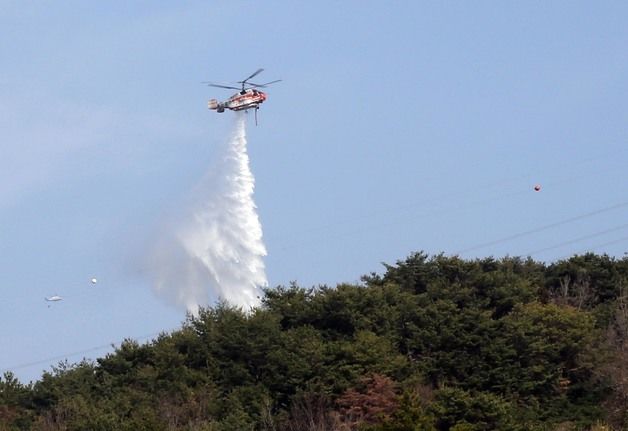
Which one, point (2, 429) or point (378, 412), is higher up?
point (2, 429)

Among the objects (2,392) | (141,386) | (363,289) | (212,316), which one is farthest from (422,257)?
(2,392)

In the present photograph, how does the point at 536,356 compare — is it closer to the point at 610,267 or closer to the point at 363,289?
the point at 363,289

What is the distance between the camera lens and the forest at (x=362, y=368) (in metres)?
49.8

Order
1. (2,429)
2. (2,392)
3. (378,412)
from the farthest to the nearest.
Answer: (2,392)
(2,429)
(378,412)

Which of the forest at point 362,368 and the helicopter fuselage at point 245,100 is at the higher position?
the helicopter fuselage at point 245,100

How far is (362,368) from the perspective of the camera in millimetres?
51312

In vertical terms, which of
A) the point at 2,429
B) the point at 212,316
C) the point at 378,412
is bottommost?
the point at 378,412

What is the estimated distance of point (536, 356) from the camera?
5409 centimetres

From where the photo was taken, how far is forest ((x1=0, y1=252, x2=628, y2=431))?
49.8 m

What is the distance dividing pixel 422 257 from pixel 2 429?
21.9m

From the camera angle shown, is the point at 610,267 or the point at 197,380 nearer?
the point at 197,380

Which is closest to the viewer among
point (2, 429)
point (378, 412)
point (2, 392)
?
point (378, 412)

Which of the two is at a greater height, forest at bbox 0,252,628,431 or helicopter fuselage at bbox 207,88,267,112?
helicopter fuselage at bbox 207,88,267,112

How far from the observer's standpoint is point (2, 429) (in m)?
51.9
